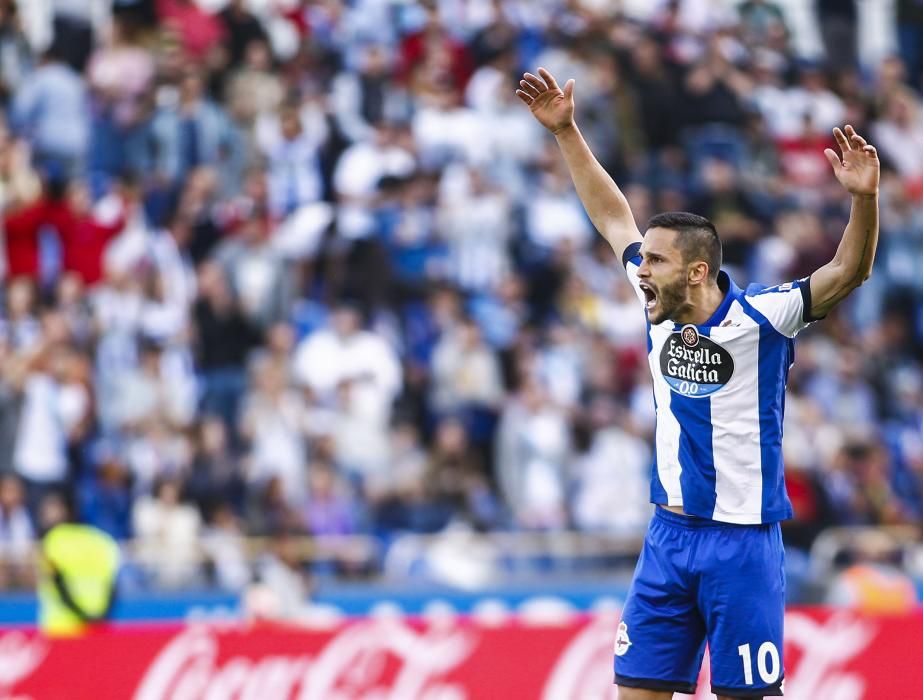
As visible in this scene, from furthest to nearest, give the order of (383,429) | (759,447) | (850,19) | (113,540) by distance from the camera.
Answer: (850,19) < (383,429) < (113,540) < (759,447)

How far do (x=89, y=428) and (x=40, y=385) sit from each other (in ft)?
1.61

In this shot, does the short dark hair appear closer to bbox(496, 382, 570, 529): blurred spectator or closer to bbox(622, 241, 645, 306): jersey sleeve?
bbox(622, 241, 645, 306): jersey sleeve

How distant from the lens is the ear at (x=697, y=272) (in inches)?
243

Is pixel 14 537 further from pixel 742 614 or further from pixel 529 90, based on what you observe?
pixel 742 614

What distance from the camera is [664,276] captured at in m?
6.14

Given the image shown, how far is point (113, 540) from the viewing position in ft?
40.6

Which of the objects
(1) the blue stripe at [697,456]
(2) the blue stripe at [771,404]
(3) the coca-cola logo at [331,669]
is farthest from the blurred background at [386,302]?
(2) the blue stripe at [771,404]

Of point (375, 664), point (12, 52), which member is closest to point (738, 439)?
point (375, 664)

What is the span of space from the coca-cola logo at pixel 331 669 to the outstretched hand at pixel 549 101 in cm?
316

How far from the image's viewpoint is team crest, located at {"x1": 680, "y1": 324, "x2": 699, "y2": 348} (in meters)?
6.23

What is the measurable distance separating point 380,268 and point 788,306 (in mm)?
8216

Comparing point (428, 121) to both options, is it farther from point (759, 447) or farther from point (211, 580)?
point (759, 447)

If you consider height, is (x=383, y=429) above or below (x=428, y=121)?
below

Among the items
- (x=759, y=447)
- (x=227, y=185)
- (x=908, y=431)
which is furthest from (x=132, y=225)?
(x=759, y=447)
